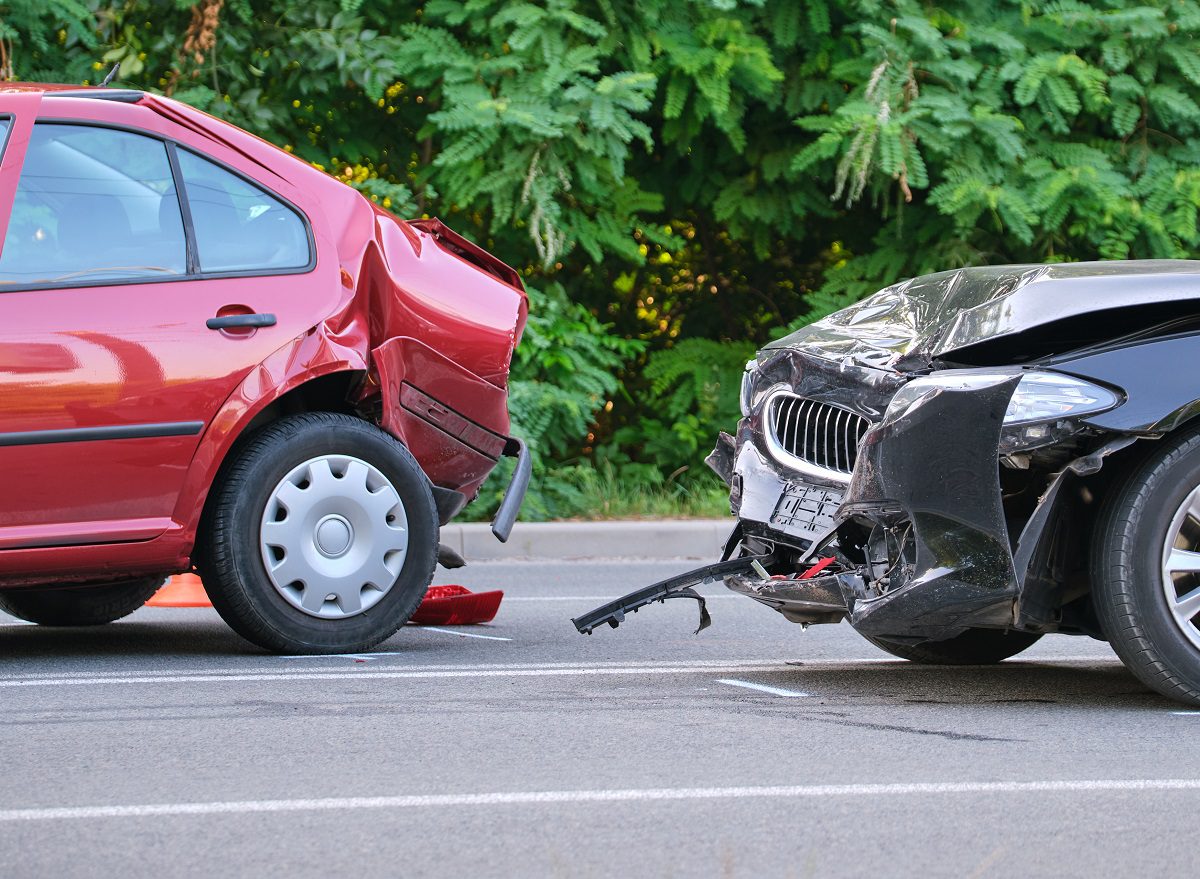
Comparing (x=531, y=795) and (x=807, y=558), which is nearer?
(x=531, y=795)

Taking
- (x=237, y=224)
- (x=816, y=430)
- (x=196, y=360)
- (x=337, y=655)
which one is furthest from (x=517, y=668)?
(x=237, y=224)

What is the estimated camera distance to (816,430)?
17.3 feet

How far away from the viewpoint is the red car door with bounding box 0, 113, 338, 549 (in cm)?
527

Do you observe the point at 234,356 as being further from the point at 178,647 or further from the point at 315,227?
the point at 178,647

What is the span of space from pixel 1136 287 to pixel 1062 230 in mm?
7233

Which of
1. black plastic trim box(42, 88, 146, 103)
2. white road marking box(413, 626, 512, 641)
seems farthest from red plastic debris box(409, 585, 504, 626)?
black plastic trim box(42, 88, 146, 103)

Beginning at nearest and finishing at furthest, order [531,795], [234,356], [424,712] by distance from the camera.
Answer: [531,795] → [424,712] → [234,356]

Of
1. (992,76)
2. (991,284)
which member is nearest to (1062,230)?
(992,76)

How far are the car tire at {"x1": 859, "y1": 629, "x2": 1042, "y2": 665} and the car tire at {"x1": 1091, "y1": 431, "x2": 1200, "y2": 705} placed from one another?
1078mm

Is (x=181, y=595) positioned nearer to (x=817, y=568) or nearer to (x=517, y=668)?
(x=517, y=668)

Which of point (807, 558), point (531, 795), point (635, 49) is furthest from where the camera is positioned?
point (635, 49)

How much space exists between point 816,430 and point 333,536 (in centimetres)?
164

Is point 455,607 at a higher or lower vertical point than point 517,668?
lower

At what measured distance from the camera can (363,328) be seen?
584 cm
